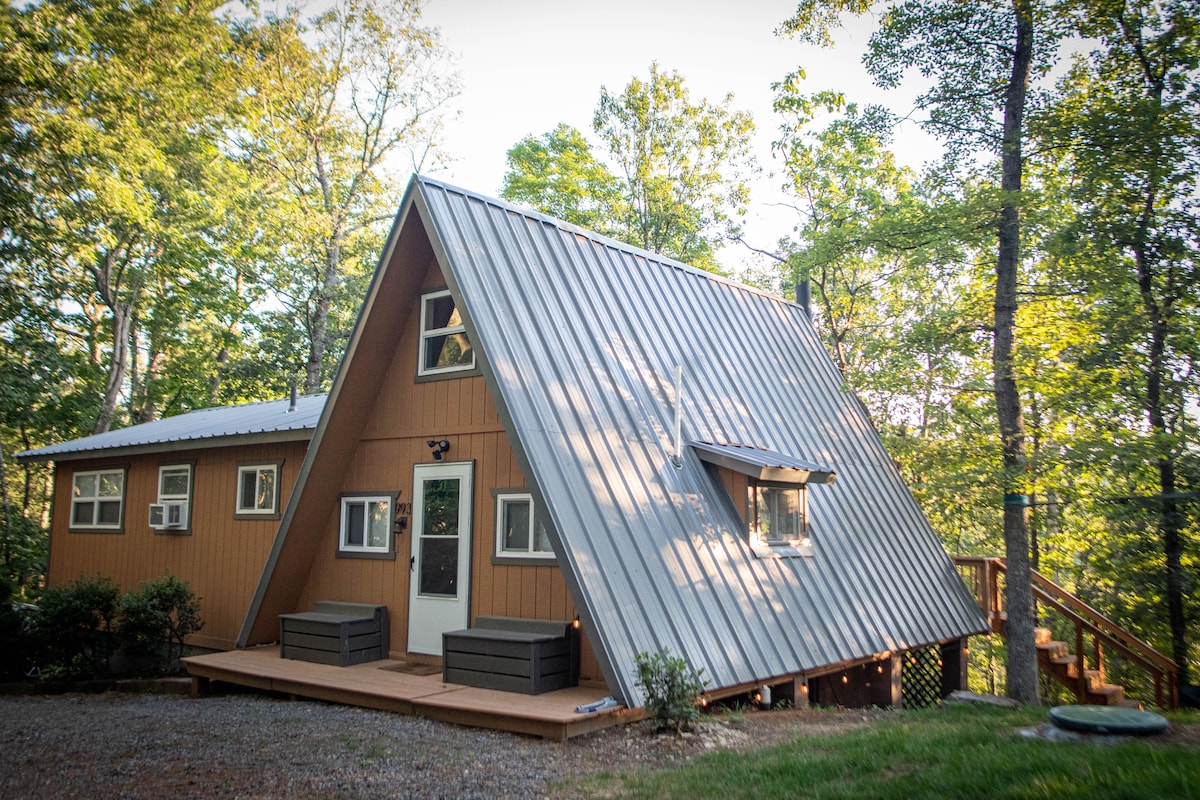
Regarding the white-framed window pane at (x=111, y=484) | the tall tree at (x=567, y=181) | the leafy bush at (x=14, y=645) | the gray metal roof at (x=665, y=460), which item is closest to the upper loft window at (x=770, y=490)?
the gray metal roof at (x=665, y=460)

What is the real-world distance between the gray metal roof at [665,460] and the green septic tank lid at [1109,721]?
8.10ft

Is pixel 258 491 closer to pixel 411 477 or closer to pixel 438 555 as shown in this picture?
pixel 411 477

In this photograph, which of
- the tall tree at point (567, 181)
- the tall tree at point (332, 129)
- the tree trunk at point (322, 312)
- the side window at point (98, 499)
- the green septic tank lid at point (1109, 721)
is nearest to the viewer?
the green septic tank lid at point (1109, 721)

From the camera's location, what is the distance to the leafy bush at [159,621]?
1160 cm

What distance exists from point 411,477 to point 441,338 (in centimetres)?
155

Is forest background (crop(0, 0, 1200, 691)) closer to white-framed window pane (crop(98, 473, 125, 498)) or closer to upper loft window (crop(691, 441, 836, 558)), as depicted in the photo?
white-framed window pane (crop(98, 473, 125, 498))

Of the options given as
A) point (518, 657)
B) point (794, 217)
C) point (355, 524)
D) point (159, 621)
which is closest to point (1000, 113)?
point (518, 657)

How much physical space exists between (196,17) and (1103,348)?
22452mm

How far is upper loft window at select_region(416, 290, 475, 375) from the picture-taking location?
9.46 m

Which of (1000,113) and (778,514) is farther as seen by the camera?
(1000,113)

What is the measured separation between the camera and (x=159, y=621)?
11688 mm

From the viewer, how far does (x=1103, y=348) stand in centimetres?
1139

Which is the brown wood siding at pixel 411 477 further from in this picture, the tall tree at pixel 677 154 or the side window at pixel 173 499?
the tall tree at pixel 677 154

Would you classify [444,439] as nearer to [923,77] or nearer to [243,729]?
[243,729]
